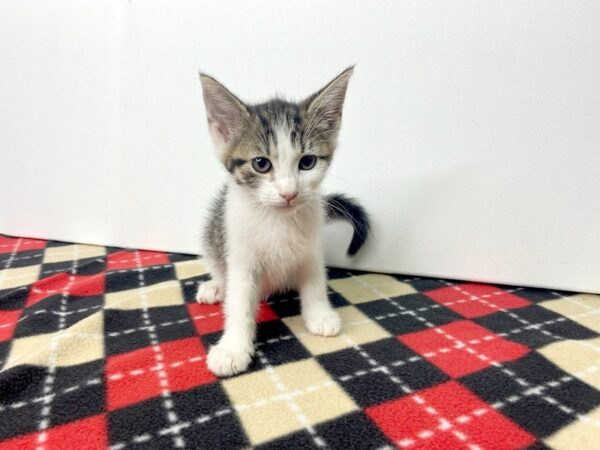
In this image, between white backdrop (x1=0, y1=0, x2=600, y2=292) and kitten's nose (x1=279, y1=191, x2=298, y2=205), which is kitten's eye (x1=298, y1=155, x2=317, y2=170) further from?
white backdrop (x1=0, y1=0, x2=600, y2=292)

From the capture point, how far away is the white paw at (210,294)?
1.12 meters

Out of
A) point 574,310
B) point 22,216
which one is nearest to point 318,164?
point 574,310

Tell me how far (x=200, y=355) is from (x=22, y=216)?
135cm

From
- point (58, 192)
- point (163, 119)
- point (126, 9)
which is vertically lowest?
point (58, 192)

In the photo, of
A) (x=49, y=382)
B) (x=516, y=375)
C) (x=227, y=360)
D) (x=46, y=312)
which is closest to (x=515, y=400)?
(x=516, y=375)

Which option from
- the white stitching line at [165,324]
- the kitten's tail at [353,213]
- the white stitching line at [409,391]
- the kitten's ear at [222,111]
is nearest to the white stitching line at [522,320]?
the kitten's tail at [353,213]

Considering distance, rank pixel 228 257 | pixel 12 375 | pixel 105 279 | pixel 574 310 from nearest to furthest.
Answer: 1. pixel 12 375
2. pixel 228 257
3. pixel 574 310
4. pixel 105 279

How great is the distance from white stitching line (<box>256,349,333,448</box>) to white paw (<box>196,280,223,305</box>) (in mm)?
312

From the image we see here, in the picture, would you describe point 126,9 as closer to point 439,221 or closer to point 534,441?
point 439,221

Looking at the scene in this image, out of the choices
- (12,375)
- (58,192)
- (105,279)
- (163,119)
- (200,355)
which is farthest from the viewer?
(58,192)

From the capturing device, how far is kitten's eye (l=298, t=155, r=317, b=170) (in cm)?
88

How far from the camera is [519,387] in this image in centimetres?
75

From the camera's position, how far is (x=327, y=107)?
3.05ft

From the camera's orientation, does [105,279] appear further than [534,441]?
Yes
